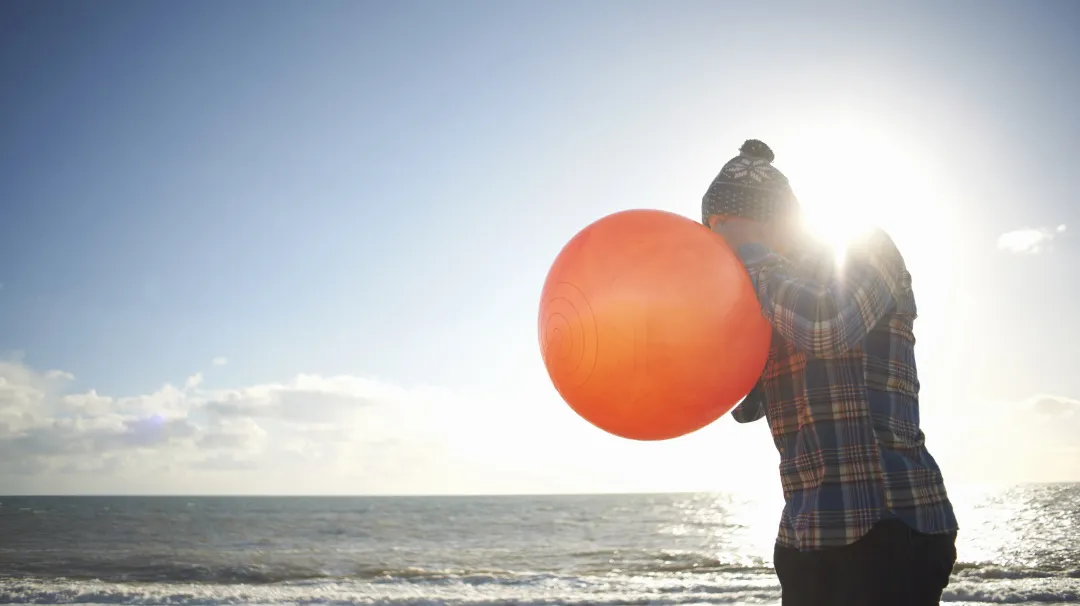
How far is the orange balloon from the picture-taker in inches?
73.3

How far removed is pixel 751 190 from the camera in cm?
201

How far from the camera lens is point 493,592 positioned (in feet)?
47.2

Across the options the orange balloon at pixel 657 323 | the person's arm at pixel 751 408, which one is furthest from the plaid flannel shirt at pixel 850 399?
the person's arm at pixel 751 408

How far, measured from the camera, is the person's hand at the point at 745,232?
2.03m

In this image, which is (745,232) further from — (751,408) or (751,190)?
(751,408)

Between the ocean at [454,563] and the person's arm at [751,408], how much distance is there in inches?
439

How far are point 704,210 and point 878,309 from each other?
2.09ft

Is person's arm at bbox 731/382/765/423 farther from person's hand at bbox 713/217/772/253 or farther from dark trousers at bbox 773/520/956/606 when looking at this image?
dark trousers at bbox 773/520/956/606

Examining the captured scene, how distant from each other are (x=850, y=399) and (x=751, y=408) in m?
0.57

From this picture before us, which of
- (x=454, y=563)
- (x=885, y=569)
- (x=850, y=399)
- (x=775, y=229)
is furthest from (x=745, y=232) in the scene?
(x=454, y=563)

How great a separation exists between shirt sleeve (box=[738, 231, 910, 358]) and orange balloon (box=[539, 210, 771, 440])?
0.40 ft

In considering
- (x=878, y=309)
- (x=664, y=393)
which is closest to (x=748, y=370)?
(x=664, y=393)

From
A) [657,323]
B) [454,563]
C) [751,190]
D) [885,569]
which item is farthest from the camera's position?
[454,563]

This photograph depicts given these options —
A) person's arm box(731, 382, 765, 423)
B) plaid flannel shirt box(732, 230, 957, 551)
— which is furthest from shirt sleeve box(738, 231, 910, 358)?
person's arm box(731, 382, 765, 423)
